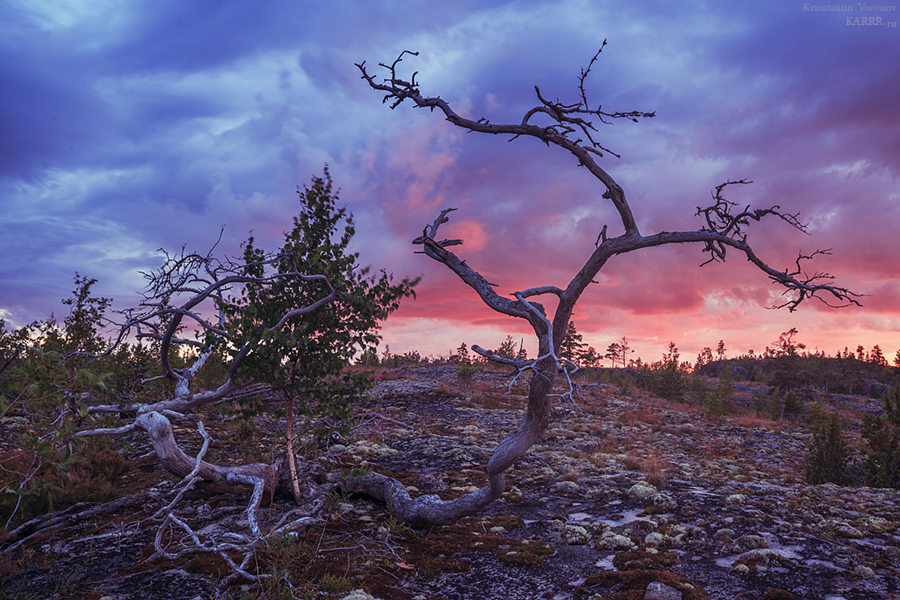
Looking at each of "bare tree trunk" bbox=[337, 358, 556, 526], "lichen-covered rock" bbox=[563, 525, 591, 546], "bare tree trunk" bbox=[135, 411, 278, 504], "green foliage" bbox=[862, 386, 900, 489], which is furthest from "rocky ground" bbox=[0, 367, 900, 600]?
"green foliage" bbox=[862, 386, 900, 489]

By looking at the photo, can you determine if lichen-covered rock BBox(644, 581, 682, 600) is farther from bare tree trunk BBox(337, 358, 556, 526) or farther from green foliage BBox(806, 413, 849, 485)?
green foliage BBox(806, 413, 849, 485)

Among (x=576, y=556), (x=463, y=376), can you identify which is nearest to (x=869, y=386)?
(x=463, y=376)

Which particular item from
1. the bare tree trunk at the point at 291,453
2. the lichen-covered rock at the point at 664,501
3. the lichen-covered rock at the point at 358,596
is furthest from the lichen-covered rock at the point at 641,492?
the bare tree trunk at the point at 291,453

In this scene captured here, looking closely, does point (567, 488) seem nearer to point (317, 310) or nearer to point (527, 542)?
point (527, 542)

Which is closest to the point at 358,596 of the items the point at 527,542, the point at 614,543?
the point at 527,542

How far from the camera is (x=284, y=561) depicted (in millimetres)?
5523

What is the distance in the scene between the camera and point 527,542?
7.72 m

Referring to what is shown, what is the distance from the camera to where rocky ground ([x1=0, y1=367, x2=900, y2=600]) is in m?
5.95

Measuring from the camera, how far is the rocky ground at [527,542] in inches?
234

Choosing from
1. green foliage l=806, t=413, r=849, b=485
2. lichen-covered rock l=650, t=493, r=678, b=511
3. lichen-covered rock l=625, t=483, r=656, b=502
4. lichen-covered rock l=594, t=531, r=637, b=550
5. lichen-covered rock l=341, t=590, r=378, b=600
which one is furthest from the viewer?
green foliage l=806, t=413, r=849, b=485

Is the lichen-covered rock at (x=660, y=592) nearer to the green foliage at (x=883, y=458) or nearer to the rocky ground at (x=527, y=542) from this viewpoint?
the rocky ground at (x=527, y=542)

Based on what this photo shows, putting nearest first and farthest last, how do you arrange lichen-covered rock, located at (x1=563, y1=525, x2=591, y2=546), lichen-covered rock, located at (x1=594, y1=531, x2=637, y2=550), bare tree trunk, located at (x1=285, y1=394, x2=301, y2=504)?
lichen-covered rock, located at (x1=594, y1=531, x2=637, y2=550) < lichen-covered rock, located at (x1=563, y1=525, x2=591, y2=546) < bare tree trunk, located at (x1=285, y1=394, x2=301, y2=504)

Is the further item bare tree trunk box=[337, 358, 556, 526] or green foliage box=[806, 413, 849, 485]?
green foliage box=[806, 413, 849, 485]

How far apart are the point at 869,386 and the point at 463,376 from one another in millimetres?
69838
